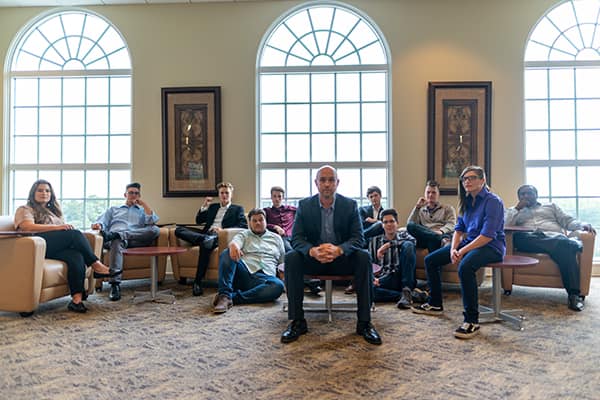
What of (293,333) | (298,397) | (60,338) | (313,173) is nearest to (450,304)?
(293,333)

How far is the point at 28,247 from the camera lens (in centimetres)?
303

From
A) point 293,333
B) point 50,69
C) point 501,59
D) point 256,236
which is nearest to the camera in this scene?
point 293,333

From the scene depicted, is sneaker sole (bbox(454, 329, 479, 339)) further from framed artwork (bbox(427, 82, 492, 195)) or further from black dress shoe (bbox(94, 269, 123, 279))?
black dress shoe (bbox(94, 269, 123, 279))

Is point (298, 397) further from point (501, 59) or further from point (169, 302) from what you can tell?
point (501, 59)

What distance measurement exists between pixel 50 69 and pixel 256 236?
13.6 ft

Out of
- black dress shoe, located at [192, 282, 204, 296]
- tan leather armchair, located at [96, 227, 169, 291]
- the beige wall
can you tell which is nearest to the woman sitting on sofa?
tan leather armchair, located at [96, 227, 169, 291]

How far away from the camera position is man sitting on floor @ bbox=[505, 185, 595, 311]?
3.44 m

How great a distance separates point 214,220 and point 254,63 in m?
2.18

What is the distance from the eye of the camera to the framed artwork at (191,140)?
5094 mm

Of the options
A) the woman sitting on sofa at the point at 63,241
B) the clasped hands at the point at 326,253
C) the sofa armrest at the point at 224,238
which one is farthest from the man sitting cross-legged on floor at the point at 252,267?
the woman sitting on sofa at the point at 63,241

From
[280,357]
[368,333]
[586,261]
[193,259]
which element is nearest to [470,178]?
[368,333]

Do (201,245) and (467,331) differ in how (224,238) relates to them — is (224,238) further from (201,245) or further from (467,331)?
(467,331)

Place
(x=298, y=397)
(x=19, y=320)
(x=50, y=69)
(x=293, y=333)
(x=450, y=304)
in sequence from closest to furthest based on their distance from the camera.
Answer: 1. (x=298, y=397)
2. (x=293, y=333)
3. (x=19, y=320)
4. (x=450, y=304)
5. (x=50, y=69)

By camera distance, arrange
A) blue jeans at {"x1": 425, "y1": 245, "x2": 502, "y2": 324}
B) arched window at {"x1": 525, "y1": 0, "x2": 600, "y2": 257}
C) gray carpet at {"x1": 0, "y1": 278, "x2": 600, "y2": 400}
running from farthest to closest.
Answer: arched window at {"x1": 525, "y1": 0, "x2": 600, "y2": 257}, blue jeans at {"x1": 425, "y1": 245, "x2": 502, "y2": 324}, gray carpet at {"x1": 0, "y1": 278, "x2": 600, "y2": 400}
